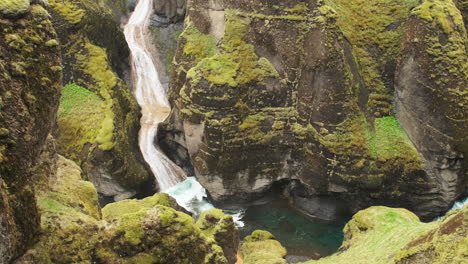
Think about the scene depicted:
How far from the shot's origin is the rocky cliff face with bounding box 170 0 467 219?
20.5 meters

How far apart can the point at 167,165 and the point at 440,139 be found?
53.2 ft

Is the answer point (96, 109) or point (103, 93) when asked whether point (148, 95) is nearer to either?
point (103, 93)

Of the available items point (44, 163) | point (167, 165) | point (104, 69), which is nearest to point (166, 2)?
point (104, 69)

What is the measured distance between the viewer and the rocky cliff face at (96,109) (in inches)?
856

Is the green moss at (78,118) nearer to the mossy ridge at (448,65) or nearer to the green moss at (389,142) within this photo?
the green moss at (389,142)

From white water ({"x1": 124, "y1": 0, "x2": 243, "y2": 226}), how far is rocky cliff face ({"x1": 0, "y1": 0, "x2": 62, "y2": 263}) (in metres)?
15.9

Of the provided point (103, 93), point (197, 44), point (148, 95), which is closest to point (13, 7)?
point (197, 44)

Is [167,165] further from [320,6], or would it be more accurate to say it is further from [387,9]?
[387,9]

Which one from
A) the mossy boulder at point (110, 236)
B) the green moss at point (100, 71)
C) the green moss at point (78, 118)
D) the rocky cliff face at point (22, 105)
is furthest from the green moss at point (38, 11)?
the green moss at point (100, 71)

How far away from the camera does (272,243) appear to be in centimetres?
1969

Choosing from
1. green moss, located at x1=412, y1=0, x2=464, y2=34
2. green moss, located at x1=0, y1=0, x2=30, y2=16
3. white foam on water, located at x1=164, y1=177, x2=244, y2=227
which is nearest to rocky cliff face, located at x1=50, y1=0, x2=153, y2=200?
white foam on water, located at x1=164, y1=177, x2=244, y2=227

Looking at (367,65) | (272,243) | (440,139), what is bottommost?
(272,243)

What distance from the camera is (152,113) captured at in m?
29.2

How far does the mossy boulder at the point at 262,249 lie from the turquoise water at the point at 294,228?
0.83 meters
